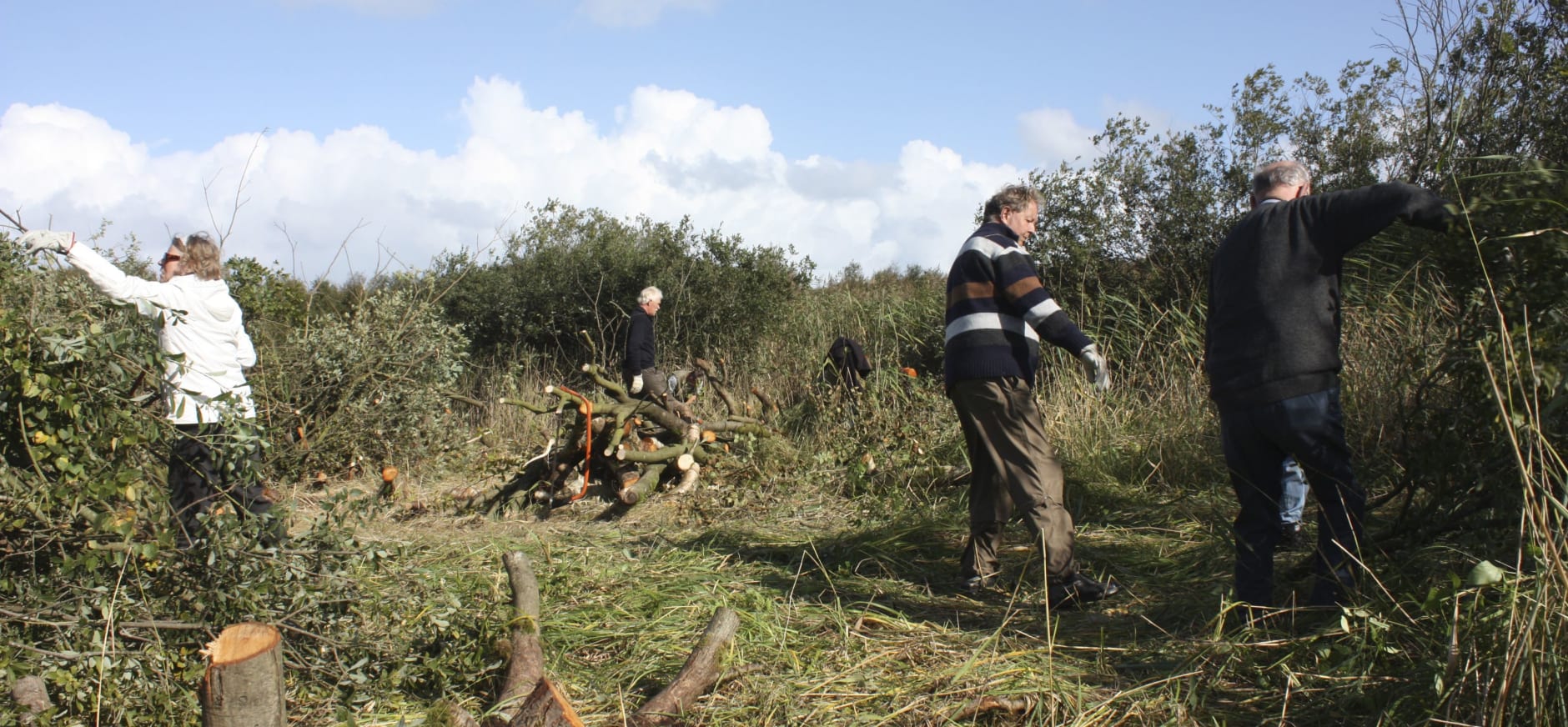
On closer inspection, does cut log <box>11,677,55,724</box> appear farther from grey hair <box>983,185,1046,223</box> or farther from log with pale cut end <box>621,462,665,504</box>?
log with pale cut end <box>621,462,665,504</box>

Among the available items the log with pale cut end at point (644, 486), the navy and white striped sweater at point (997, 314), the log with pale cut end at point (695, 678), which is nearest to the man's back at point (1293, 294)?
the navy and white striped sweater at point (997, 314)

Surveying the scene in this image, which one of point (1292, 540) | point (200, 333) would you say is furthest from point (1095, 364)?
point (200, 333)

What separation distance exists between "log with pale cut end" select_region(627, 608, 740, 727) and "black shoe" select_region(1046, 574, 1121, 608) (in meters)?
1.33

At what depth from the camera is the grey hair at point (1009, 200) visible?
4297 millimetres

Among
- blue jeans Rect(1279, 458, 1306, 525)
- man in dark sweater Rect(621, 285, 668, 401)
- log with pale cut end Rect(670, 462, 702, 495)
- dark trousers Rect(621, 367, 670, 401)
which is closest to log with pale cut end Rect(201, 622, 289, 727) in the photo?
blue jeans Rect(1279, 458, 1306, 525)

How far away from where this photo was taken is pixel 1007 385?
4090 mm

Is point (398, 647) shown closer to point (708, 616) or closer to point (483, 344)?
point (708, 616)

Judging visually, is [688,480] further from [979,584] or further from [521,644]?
[521,644]

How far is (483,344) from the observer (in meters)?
13.3

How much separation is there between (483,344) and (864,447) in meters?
7.74

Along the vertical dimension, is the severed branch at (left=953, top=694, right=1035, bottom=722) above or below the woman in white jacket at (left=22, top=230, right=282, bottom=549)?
below

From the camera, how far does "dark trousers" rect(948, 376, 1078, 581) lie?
3998 mm

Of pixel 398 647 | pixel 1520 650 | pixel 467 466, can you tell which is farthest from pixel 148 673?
pixel 467 466

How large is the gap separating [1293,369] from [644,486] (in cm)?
434
